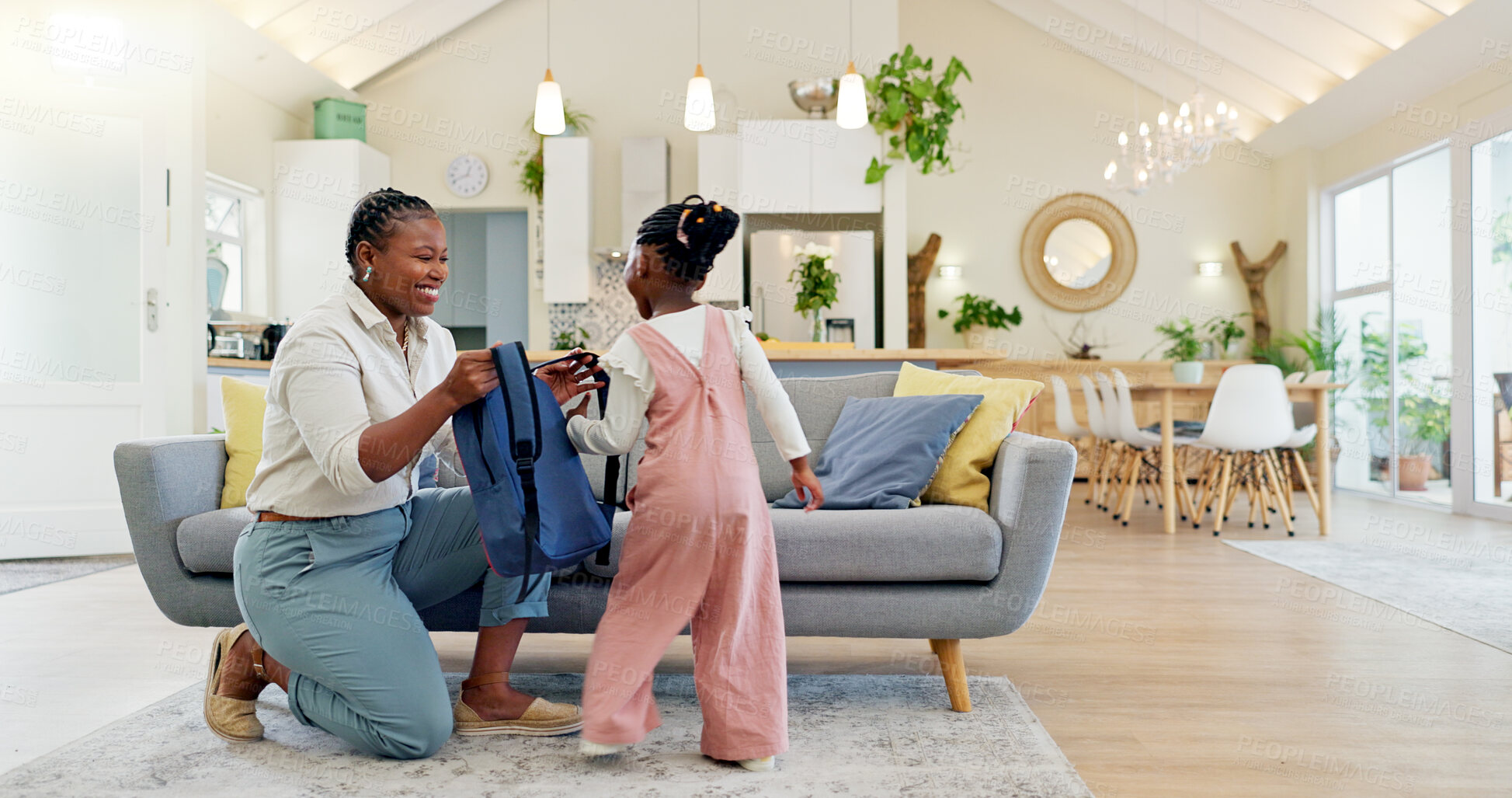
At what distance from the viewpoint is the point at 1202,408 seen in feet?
22.9

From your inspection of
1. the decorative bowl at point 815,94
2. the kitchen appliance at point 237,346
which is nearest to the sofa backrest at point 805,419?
the kitchen appliance at point 237,346

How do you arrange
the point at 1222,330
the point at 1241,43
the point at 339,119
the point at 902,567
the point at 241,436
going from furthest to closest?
the point at 1222,330 < the point at 339,119 < the point at 1241,43 < the point at 241,436 < the point at 902,567

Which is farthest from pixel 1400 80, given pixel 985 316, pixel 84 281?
pixel 84 281

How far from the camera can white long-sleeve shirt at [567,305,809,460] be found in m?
1.70

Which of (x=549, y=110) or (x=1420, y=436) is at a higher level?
(x=549, y=110)

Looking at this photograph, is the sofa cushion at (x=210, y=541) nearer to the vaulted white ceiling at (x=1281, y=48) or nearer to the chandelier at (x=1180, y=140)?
the chandelier at (x=1180, y=140)

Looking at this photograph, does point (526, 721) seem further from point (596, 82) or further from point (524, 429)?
point (596, 82)

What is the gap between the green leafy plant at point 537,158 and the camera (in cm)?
679

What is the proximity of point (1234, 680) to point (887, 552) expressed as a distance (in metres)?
0.95

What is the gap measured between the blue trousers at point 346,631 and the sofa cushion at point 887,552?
15.9 inches

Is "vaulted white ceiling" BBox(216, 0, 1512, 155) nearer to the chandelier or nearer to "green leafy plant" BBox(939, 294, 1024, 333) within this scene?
the chandelier

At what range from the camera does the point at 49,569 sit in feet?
12.1

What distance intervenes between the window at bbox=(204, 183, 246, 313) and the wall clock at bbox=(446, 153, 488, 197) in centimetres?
141

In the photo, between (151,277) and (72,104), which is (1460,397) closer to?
(151,277)
